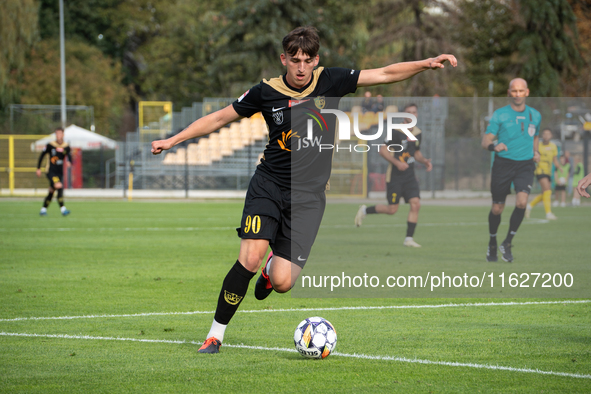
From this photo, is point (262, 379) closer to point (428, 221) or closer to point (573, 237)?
point (573, 237)

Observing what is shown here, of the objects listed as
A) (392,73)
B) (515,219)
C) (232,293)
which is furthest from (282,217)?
(515,219)

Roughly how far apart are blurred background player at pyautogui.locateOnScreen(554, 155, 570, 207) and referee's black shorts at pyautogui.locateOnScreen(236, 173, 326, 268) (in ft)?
62.6

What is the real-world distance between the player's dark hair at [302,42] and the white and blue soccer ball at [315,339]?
1864 mm

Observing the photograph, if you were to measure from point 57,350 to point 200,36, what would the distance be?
43.5 metres

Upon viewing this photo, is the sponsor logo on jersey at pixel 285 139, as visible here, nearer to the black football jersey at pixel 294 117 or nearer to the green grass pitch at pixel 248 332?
the black football jersey at pixel 294 117

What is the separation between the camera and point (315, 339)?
479 centimetres

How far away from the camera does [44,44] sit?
46.3m

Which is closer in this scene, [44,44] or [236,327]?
[236,327]

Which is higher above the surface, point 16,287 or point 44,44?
point 44,44

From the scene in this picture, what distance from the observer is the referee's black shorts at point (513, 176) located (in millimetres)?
9680

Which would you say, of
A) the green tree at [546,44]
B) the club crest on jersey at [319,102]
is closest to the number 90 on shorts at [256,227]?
the club crest on jersey at [319,102]

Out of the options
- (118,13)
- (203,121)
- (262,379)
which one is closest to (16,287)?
(203,121)

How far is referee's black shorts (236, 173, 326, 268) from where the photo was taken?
5102mm

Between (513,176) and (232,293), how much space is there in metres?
5.80
